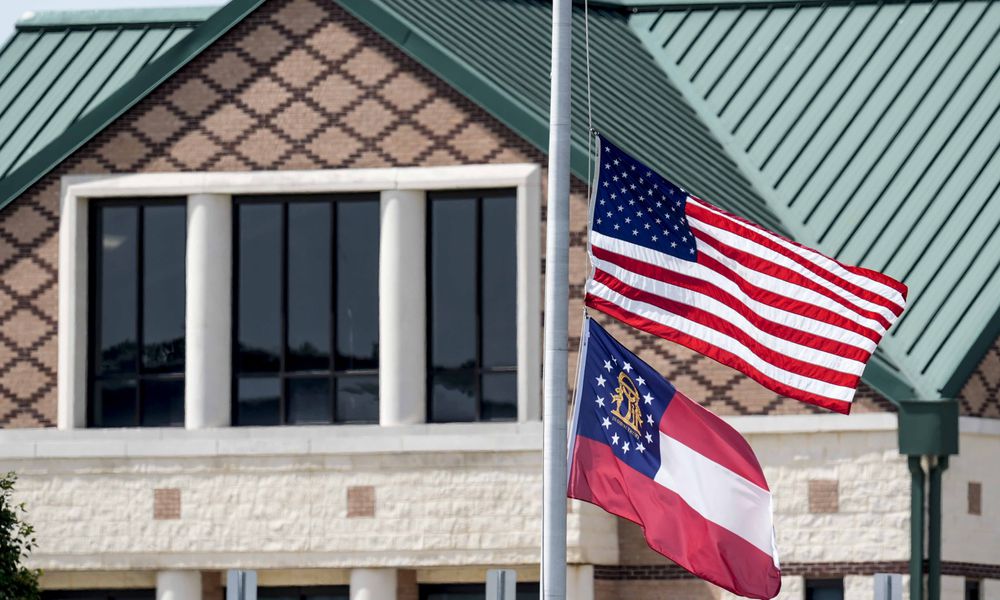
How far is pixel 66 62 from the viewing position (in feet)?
100

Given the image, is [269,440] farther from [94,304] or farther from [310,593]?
[94,304]

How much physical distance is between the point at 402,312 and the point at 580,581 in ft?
12.3

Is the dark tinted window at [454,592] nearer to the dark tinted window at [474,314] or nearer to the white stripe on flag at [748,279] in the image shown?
the dark tinted window at [474,314]

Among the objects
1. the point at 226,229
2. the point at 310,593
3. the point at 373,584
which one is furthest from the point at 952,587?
the point at 226,229

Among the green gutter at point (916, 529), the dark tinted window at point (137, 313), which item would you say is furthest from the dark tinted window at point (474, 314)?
the green gutter at point (916, 529)

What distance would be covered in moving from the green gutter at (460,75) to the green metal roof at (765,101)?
2 cm

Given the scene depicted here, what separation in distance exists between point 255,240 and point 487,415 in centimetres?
353

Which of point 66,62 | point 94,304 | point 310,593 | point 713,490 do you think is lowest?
point 310,593

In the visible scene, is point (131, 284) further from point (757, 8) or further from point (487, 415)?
point (757, 8)

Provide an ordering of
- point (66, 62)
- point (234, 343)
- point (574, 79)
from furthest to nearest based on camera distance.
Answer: point (66, 62)
point (574, 79)
point (234, 343)

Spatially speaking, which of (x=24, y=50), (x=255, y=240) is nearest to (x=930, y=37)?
(x=255, y=240)

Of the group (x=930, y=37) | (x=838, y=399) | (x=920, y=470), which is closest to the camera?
(x=838, y=399)

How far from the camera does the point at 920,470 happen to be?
1001 inches

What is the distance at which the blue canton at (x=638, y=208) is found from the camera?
723 inches
